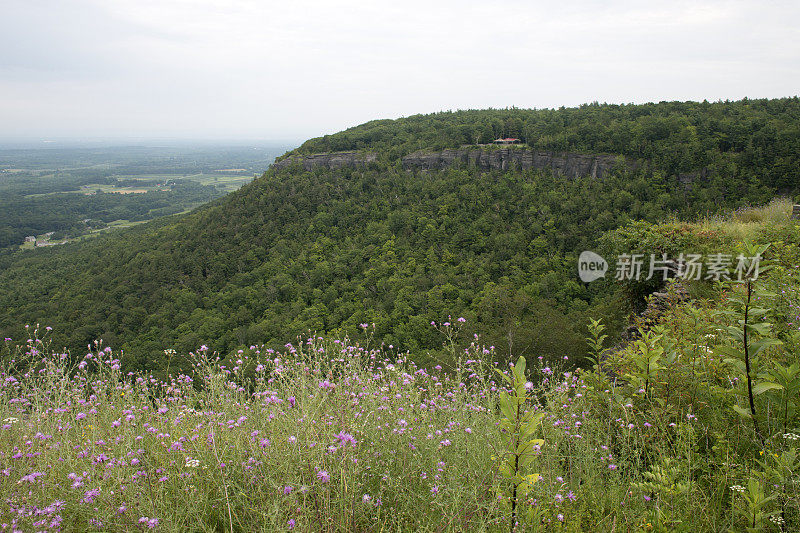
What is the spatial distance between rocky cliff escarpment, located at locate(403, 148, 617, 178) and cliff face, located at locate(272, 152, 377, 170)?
196 inches

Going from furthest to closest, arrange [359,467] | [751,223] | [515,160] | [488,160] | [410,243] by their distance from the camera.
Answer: [488,160] → [515,160] → [410,243] → [751,223] → [359,467]

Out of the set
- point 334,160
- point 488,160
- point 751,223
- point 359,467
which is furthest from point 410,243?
point 359,467

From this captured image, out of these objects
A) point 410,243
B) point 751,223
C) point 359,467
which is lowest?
point 410,243

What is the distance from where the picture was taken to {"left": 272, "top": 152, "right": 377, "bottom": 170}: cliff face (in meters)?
40.5

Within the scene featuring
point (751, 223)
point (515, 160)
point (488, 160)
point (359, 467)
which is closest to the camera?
point (359, 467)

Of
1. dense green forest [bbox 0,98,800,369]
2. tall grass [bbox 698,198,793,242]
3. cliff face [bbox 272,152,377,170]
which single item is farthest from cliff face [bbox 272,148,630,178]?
tall grass [bbox 698,198,793,242]

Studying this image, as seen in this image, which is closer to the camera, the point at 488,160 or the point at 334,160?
the point at 488,160

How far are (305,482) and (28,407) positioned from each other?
3109 mm

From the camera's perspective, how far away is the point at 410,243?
97.8 ft

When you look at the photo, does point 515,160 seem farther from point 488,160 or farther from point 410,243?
point 410,243

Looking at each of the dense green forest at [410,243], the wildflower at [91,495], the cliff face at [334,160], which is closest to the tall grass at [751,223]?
the dense green forest at [410,243]

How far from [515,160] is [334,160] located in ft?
63.8

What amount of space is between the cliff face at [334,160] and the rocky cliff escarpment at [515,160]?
16.4 feet

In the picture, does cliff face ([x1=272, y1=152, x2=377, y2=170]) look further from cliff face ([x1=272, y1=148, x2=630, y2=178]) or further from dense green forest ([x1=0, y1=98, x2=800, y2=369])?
dense green forest ([x1=0, y1=98, x2=800, y2=369])
